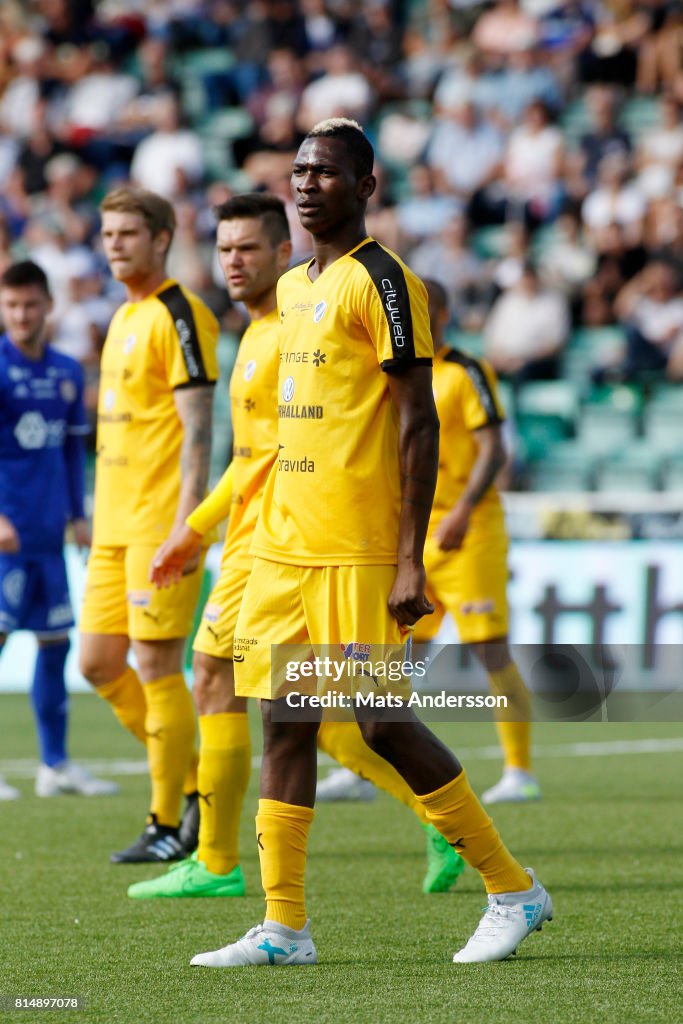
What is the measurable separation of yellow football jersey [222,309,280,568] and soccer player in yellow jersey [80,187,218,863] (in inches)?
21.4

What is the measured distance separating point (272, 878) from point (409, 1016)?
727 mm

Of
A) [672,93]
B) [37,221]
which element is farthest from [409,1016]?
[37,221]

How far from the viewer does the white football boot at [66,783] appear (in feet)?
28.1

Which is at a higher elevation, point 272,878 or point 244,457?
point 244,457

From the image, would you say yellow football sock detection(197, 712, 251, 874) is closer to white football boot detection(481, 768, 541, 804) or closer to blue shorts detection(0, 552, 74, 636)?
white football boot detection(481, 768, 541, 804)

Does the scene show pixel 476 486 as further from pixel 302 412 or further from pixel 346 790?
pixel 302 412

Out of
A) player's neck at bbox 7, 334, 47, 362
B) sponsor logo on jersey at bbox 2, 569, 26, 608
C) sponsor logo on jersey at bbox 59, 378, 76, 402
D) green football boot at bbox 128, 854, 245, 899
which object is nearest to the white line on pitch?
sponsor logo on jersey at bbox 2, 569, 26, 608

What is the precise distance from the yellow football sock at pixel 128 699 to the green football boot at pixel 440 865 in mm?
1711

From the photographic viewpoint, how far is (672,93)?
16672 mm

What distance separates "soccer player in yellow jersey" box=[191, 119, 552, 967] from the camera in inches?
176

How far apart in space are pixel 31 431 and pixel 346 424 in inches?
162

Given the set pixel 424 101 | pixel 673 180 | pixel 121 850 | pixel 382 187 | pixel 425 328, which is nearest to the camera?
pixel 425 328

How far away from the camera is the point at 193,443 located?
20.8 ft

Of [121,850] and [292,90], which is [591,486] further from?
[121,850]
